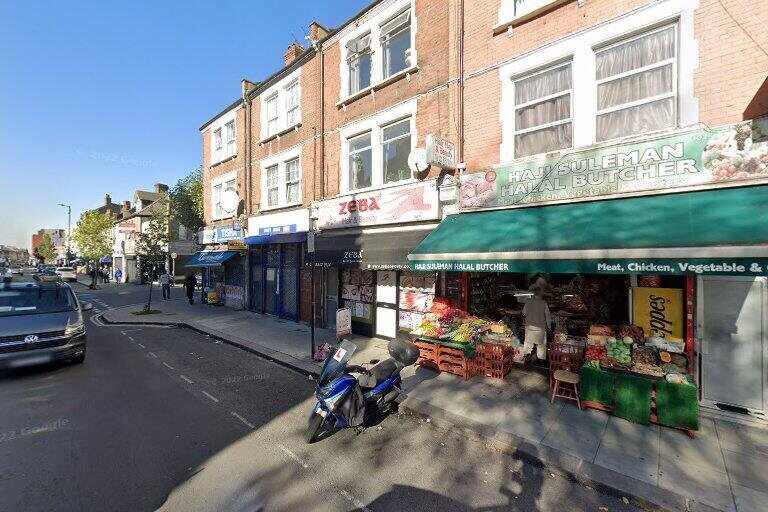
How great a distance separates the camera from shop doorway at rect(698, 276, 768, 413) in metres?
5.14

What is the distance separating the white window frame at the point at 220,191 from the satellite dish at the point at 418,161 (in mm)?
11837

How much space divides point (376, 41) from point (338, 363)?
390 inches

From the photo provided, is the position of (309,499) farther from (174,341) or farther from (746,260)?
(174,341)

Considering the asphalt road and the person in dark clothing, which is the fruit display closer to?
the asphalt road

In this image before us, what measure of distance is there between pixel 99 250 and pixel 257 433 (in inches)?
1781

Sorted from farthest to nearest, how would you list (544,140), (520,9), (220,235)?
(220,235), (520,9), (544,140)

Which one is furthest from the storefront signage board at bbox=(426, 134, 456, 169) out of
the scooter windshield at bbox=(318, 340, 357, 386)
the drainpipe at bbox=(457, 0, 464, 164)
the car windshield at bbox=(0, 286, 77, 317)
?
the car windshield at bbox=(0, 286, 77, 317)

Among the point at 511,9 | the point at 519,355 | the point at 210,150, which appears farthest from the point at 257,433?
the point at 210,150

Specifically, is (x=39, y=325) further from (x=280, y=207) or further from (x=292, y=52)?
(x=292, y=52)

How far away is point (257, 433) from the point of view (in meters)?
4.93

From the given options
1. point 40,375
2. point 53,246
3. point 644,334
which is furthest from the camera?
point 53,246

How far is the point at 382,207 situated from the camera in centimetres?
962

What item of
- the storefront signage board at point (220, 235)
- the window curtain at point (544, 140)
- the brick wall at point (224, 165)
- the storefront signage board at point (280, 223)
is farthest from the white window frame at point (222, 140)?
the window curtain at point (544, 140)

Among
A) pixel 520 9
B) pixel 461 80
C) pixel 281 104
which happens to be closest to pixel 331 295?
pixel 461 80
